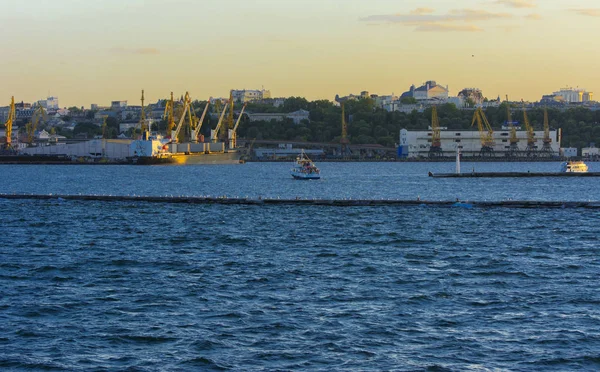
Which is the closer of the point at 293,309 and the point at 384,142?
the point at 293,309

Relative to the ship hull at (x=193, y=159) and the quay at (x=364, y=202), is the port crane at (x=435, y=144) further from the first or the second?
the quay at (x=364, y=202)

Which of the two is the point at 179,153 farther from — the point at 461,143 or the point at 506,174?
the point at 506,174

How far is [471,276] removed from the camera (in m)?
27.4

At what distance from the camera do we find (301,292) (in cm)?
2486

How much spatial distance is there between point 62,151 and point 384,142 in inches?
2618

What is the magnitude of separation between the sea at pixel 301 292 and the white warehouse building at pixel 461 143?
124362 millimetres

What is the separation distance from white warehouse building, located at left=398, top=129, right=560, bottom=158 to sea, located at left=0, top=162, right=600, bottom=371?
Answer: 408 feet

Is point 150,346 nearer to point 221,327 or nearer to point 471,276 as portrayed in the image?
point 221,327

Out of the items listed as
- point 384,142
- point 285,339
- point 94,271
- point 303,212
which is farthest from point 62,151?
point 285,339

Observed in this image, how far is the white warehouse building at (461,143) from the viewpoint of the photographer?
169m

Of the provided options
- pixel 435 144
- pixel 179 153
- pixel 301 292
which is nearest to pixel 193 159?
pixel 179 153

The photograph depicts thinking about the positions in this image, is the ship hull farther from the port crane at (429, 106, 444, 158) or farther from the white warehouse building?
the port crane at (429, 106, 444, 158)

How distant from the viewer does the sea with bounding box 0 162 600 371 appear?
1903 cm

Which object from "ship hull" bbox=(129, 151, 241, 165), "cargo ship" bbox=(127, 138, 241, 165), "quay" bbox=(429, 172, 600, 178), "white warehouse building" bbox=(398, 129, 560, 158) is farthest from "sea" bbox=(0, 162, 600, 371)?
"white warehouse building" bbox=(398, 129, 560, 158)
